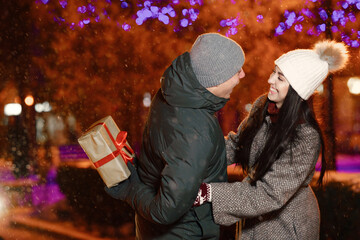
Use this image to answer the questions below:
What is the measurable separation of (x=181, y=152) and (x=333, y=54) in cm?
112

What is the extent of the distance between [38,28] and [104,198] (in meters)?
4.34

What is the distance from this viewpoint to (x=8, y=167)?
9.94m

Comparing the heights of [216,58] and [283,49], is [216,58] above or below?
above

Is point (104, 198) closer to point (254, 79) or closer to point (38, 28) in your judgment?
point (254, 79)

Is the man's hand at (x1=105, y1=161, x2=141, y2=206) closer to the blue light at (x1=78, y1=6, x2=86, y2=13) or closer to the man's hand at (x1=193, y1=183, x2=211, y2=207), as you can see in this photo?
the man's hand at (x1=193, y1=183, x2=211, y2=207)

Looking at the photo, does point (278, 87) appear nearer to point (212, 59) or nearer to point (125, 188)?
point (212, 59)

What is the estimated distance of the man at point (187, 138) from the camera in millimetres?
1576

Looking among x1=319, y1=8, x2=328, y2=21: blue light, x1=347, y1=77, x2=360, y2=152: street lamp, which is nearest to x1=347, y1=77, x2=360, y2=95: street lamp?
x1=347, y1=77, x2=360, y2=152: street lamp

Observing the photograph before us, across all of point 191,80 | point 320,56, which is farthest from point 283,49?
point 191,80

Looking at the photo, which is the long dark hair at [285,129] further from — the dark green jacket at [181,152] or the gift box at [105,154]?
the gift box at [105,154]

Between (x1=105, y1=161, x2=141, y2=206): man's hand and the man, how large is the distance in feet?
0.04

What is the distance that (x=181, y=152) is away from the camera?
5.20 feet

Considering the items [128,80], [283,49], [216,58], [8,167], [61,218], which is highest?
[216,58]

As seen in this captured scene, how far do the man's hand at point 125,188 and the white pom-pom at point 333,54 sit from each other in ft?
4.37
